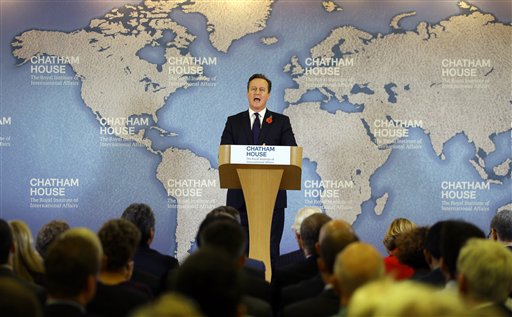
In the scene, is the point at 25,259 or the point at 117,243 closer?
the point at 117,243

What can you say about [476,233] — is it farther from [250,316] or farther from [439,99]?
[439,99]

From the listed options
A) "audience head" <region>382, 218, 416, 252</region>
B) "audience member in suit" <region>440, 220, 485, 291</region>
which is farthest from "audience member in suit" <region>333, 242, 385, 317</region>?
"audience head" <region>382, 218, 416, 252</region>

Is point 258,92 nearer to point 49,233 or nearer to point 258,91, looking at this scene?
point 258,91

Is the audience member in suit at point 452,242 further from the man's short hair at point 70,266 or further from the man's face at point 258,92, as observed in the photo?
the man's face at point 258,92

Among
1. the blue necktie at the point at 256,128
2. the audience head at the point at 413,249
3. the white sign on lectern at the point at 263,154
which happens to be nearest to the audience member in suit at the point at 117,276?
the audience head at the point at 413,249

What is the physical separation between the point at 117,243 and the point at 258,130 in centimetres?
336

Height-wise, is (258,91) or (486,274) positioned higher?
(258,91)

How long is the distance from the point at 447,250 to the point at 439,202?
201 inches

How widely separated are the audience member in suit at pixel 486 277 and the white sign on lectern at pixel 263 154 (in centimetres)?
290

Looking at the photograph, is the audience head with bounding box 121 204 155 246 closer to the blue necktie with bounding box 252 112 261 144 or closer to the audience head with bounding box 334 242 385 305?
the blue necktie with bounding box 252 112 261 144

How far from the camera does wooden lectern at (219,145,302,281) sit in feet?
19.3

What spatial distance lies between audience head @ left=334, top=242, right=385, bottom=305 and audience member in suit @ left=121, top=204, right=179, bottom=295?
161 cm

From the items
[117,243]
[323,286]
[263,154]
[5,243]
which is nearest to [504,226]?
[263,154]

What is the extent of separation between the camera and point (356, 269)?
9.50ft
